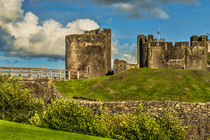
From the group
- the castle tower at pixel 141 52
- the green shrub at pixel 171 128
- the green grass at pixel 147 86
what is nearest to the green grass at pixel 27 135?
the green shrub at pixel 171 128

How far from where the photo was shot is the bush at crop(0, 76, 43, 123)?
76.4 feet

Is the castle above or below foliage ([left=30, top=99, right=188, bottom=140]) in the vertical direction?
above

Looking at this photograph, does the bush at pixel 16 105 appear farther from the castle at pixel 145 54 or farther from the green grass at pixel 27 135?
the castle at pixel 145 54

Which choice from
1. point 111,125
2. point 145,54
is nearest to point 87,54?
point 145,54

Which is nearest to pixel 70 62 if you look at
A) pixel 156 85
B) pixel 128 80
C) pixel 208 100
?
pixel 128 80

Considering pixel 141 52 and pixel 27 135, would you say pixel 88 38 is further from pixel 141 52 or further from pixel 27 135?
pixel 27 135

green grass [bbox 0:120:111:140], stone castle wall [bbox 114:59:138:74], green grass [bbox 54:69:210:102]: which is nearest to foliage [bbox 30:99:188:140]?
green grass [bbox 0:120:111:140]

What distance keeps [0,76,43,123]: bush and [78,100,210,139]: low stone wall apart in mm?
6639

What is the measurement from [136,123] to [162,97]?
17419 mm

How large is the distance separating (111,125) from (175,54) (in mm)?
40934

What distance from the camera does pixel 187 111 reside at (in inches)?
1073

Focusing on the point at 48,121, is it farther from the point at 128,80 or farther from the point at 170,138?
the point at 128,80

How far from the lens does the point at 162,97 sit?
120 feet

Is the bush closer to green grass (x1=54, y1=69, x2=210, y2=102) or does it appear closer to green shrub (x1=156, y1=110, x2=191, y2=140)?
green shrub (x1=156, y1=110, x2=191, y2=140)
